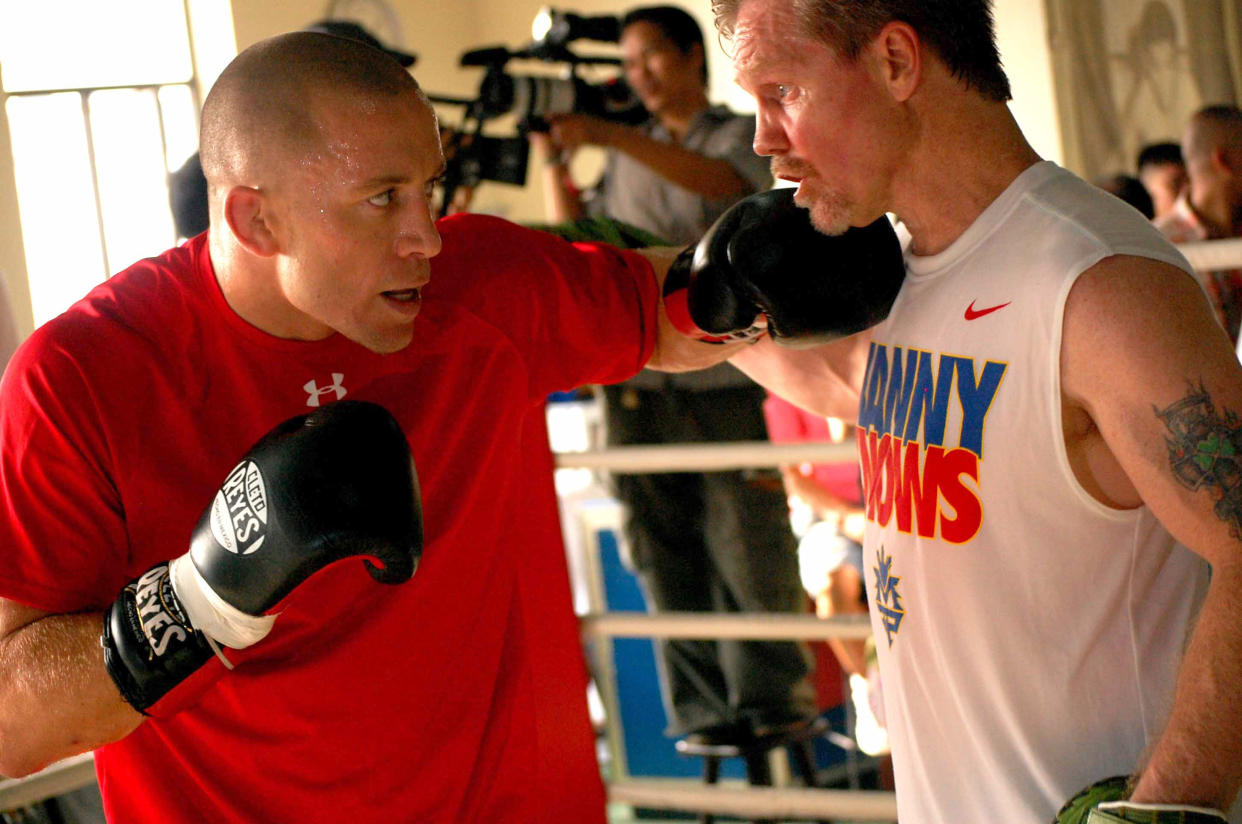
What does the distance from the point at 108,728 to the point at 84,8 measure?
220 inches

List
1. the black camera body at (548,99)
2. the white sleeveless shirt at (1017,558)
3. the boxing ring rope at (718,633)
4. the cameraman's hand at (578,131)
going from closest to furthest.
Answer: the white sleeveless shirt at (1017,558) → the boxing ring rope at (718,633) → the cameraman's hand at (578,131) → the black camera body at (548,99)

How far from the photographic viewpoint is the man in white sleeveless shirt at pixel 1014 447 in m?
1.06

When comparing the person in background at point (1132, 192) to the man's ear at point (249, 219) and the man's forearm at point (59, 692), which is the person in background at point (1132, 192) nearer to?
the man's ear at point (249, 219)

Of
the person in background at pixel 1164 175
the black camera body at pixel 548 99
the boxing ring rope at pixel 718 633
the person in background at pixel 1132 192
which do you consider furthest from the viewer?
the person in background at pixel 1164 175

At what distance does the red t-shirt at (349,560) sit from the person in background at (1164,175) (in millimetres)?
2961

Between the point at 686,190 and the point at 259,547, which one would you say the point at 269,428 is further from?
the point at 686,190

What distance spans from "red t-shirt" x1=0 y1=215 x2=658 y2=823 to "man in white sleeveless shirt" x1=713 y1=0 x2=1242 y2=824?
0.42 metres

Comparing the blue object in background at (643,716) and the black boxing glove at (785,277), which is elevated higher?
the black boxing glove at (785,277)

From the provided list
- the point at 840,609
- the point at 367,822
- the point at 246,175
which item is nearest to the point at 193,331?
the point at 246,175

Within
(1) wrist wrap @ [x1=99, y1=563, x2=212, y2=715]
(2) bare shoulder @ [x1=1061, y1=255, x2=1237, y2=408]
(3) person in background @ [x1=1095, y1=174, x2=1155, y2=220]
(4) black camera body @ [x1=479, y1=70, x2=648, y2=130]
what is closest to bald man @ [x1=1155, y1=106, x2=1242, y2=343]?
(3) person in background @ [x1=1095, y1=174, x2=1155, y2=220]

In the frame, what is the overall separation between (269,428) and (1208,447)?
935 mm

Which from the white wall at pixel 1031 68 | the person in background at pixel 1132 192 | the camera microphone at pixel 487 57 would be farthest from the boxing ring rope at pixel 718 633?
the white wall at pixel 1031 68

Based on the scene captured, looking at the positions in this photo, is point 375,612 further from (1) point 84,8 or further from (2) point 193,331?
(1) point 84,8

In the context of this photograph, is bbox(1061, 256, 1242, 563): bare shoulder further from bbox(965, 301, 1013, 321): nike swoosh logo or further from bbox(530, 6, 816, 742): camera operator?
bbox(530, 6, 816, 742): camera operator
